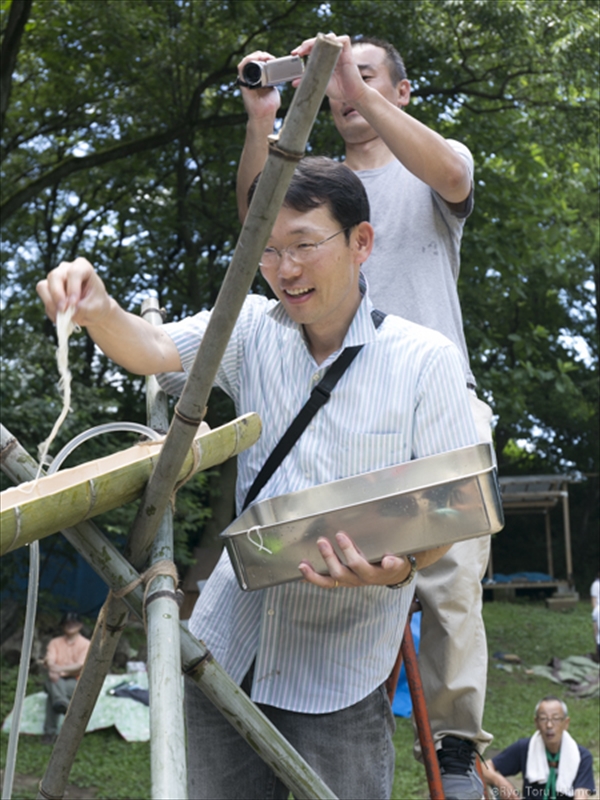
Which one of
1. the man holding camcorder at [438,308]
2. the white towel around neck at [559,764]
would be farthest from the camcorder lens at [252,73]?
the white towel around neck at [559,764]

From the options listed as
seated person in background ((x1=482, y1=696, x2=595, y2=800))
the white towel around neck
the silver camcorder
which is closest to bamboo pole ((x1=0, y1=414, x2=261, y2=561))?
the silver camcorder

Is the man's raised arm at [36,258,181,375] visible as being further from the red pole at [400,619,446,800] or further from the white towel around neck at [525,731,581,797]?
the white towel around neck at [525,731,581,797]

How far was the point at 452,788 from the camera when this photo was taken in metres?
2.49

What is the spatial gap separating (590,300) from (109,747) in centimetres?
1437

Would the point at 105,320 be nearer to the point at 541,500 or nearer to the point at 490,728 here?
the point at 490,728

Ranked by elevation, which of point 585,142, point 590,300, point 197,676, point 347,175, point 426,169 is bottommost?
point 197,676

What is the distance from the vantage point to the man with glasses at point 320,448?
1.85 metres

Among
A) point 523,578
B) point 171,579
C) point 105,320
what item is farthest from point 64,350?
point 523,578

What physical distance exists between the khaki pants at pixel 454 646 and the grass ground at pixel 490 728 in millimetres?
5463

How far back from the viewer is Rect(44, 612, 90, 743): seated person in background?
924 cm

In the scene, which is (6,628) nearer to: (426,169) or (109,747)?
(109,747)

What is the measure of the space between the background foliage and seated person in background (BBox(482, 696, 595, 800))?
4.94m

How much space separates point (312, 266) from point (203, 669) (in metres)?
0.73

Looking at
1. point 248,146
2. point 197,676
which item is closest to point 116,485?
point 197,676
